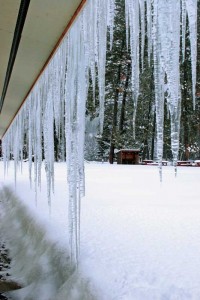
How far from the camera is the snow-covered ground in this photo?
2.18 meters

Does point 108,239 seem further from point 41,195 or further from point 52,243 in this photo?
point 41,195

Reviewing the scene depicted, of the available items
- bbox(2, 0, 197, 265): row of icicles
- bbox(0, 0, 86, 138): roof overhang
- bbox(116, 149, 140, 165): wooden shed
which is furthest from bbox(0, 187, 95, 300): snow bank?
bbox(116, 149, 140, 165): wooden shed

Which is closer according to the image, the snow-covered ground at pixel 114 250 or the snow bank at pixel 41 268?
the snow-covered ground at pixel 114 250

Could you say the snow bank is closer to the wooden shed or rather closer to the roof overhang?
Result: the roof overhang

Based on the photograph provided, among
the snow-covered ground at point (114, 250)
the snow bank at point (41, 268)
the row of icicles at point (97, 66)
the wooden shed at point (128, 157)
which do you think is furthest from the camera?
the wooden shed at point (128, 157)

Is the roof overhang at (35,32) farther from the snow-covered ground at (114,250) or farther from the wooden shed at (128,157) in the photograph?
the wooden shed at (128,157)

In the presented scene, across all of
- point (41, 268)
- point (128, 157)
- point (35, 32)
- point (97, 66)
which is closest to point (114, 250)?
point (41, 268)

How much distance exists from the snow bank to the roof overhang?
1.73 m

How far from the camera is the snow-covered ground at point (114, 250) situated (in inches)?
85.8

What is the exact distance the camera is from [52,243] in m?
3.33

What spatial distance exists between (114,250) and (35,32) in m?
1.78

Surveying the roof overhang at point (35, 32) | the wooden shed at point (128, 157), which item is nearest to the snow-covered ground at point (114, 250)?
the roof overhang at point (35, 32)

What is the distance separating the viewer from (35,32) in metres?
2.67

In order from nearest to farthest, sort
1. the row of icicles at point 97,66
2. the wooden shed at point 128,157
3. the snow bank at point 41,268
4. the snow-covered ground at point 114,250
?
the row of icicles at point 97,66, the snow-covered ground at point 114,250, the snow bank at point 41,268, the wooden shed at point 128,157
